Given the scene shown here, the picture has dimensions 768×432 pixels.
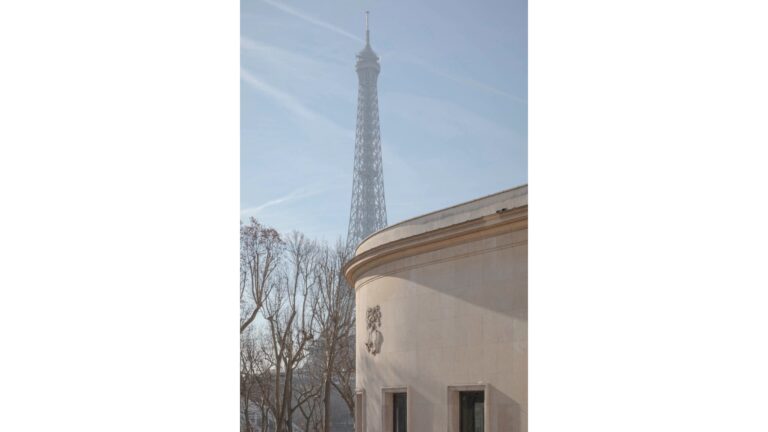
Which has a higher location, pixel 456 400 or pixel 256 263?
pixel 256 263

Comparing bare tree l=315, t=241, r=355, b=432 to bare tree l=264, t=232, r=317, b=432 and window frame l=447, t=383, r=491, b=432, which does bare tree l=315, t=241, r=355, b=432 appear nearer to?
bare tree l=264, t=232, r=317, b=432

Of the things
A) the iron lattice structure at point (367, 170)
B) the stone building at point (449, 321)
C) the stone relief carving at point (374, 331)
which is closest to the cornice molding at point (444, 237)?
the stone building at point (449, 321)

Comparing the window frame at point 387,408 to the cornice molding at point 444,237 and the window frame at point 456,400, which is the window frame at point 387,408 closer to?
the window frame at point 456,400

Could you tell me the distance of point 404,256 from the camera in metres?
8.09

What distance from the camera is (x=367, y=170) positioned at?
27.5 m

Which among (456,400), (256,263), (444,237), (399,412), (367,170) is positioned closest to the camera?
(456,400)

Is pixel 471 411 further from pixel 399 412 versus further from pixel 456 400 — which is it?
pixel 399 412

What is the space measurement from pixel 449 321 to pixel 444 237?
0.79m

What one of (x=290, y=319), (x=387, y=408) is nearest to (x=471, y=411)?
(x=387, y=408)

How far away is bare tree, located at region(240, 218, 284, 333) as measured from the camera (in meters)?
15.7

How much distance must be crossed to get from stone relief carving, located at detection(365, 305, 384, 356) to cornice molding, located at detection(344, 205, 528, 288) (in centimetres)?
50

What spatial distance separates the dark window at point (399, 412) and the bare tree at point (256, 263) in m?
7.55

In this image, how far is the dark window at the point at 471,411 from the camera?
7.04 m

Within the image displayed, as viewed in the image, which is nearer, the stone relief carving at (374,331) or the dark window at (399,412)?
the dark window at (399,412)
